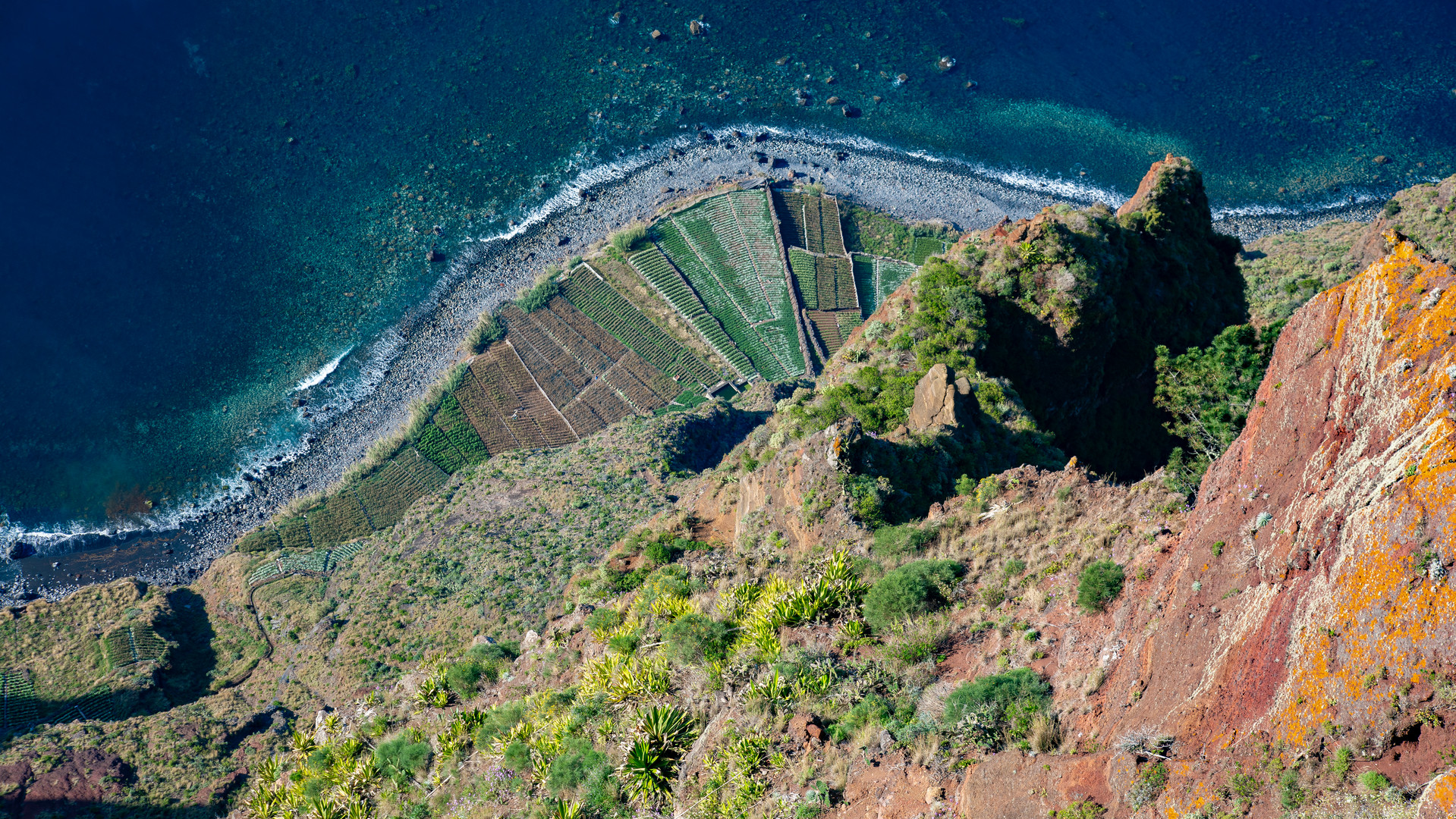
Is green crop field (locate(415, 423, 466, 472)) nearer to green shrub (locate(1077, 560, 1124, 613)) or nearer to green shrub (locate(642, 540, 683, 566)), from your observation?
green shrub (locate(642, 540, 683, 566))

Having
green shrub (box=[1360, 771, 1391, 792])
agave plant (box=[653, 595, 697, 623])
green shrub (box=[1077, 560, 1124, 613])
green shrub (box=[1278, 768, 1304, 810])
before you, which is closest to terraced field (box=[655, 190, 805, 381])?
agave plant (box=[653, 595, 697, 623])

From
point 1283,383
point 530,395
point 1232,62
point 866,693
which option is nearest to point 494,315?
point 530,395

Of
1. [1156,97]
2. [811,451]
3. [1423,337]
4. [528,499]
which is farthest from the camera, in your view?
Answer: [1156,97]

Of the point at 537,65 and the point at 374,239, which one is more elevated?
the point at 537,65

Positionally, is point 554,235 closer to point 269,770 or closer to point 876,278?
point 876,278

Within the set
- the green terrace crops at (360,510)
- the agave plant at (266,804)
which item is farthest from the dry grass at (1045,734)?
the green terrace crops at (360,510)

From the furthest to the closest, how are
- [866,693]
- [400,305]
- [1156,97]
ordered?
1. [1156,97]
2. [400,305]
3. [866,693]

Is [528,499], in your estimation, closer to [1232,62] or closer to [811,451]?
[811,451]
